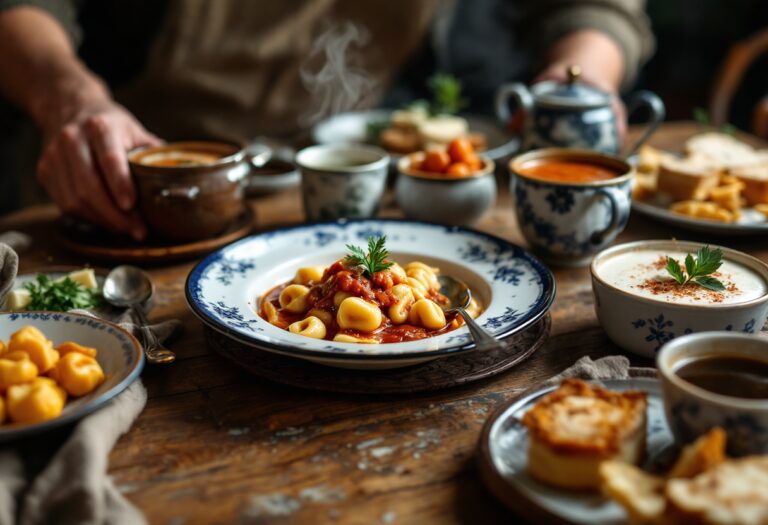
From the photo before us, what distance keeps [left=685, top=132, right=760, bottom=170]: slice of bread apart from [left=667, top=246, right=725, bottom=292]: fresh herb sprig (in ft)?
3.25

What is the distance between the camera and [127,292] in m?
1.71

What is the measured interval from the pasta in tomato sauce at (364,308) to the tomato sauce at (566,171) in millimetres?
522

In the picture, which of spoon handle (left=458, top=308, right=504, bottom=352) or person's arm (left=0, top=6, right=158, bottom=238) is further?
person's arm (left=0, top=6, right=158, bottom=238)

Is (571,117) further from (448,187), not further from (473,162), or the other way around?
(448,187)

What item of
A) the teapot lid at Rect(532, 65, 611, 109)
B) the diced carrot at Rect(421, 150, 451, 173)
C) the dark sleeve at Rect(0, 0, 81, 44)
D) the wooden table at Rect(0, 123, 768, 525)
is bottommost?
the wooden table at Rect(0, 123, 768, 525)

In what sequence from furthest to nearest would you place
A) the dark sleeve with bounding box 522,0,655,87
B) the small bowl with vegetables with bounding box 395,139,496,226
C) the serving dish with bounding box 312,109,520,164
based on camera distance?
1. the dark sleeve with bounding box 522,0,655,87
2. the serving dish with bounding box 312,109,520,164
3. the small bowl with vegetables with bounding box 395,139,496,226

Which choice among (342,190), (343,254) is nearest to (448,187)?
(342,190)

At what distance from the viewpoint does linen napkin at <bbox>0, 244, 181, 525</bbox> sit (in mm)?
1009

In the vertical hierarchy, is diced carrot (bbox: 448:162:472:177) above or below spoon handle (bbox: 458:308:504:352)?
above

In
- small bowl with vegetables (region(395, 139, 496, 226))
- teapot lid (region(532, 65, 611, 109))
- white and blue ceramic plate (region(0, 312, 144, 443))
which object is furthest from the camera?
teapot lid (region(532, 65, 611, 109))

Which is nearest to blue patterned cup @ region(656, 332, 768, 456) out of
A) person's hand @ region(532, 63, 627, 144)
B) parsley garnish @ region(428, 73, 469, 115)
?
person's hand @ region(532, 63, 627, 144)

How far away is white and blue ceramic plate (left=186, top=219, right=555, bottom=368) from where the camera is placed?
1.29 metres

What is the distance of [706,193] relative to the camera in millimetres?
2191

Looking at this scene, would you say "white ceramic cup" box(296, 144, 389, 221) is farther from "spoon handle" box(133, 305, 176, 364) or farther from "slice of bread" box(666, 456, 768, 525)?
"slice of bread" box(666, 456, 768, 525)
